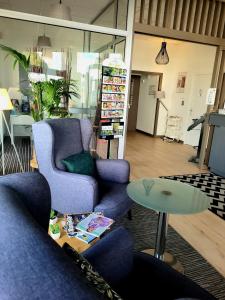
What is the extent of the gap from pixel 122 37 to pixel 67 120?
1.81 meters

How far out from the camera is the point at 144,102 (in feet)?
26.4

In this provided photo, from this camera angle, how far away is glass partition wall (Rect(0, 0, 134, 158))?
3039mm

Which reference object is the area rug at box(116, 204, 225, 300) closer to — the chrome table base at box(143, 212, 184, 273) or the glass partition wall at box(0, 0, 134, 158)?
the chrome table base at box(143, 212, 184, 273)

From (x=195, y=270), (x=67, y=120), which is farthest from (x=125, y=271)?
(x=67, y=120)

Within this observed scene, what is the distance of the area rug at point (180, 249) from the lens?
1742 millimetres

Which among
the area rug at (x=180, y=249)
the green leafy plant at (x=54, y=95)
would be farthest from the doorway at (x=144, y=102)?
the area rug at (x=180, y=249)

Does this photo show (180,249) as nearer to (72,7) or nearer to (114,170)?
(114,170)

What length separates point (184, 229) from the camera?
8.16ft

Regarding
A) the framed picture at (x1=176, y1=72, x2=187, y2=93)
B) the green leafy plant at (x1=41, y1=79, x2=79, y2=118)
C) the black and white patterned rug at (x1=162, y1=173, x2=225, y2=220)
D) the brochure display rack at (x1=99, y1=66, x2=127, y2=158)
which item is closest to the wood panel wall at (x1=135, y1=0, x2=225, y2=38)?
the brochure display rack at (x1=99, y1=66, x2=127, y2=158)

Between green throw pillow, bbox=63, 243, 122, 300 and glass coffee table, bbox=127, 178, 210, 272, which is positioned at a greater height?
green throw pillow, bbox=63, 243, 122, 300

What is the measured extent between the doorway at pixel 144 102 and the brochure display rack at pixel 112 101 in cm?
407

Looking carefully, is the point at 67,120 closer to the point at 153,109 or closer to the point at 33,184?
the point at 33,184

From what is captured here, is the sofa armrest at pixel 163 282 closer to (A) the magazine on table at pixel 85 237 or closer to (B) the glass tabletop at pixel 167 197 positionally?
(A) the magazine on table at pixel 85 237

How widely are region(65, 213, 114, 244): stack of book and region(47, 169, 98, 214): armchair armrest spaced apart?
28 cm
